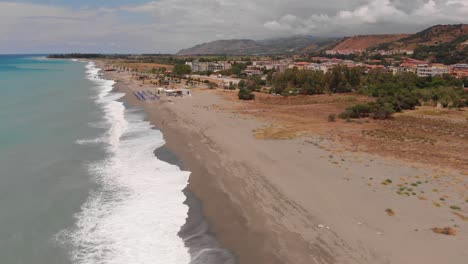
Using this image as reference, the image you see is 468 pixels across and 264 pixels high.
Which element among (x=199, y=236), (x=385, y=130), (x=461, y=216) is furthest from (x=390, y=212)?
(x=385, y=130)

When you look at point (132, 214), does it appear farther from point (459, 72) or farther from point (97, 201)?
point (459, 72)

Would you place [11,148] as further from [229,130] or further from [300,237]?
[300,237]

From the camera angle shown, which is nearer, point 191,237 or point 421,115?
point 191,237

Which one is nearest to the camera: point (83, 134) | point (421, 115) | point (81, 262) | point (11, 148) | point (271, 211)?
point (81, 262)

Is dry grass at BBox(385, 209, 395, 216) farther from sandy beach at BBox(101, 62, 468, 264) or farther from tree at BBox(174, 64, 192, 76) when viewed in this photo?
tree at BBox(174, 64, 192, 76)

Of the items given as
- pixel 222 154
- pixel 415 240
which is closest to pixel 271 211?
pixel 415 240

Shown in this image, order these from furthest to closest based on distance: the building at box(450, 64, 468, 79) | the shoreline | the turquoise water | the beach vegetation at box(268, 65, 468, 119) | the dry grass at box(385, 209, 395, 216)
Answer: the building at box(450, 64, 468, 79), the beach vegetation at box(268, 65, 468, 119), the dry grass at box(385, 209, 395, 216), the turquoise water, the shoreline


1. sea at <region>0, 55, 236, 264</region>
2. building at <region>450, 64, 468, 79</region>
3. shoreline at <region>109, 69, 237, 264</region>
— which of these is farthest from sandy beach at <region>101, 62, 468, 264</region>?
building at <region>450, 64, 468, 79</region>
